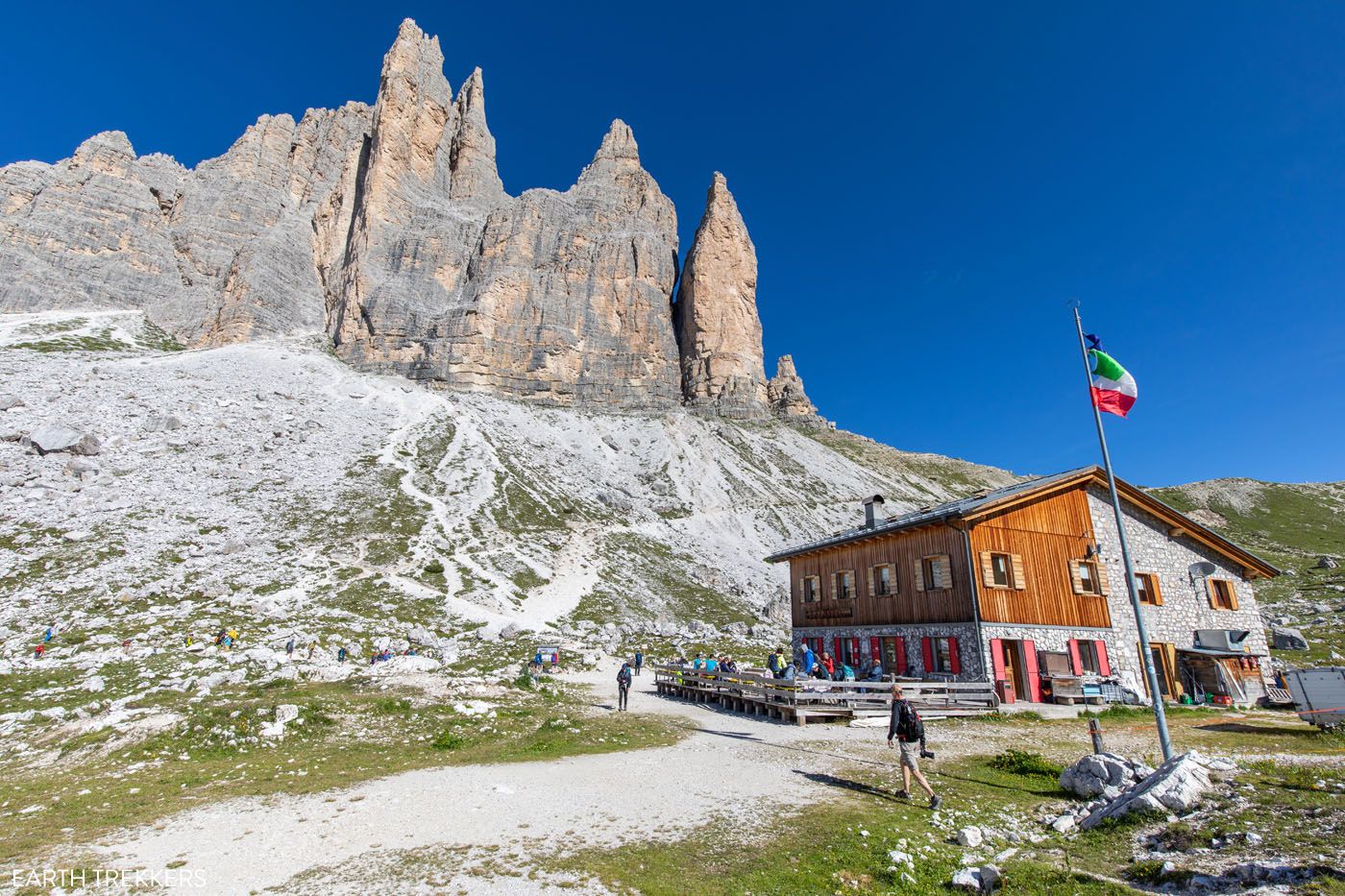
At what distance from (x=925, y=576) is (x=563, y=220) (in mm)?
120825

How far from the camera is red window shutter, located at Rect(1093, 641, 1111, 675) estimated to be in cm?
2575

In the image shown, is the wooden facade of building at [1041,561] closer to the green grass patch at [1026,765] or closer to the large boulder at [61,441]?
the green grass patch at [1026,765]

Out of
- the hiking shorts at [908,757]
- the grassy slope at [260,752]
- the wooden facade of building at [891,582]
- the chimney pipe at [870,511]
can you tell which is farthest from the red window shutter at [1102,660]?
the hiking shorts at [908,757]

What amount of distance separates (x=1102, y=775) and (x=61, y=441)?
A: 73711 mm

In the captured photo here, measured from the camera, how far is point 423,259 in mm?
122625

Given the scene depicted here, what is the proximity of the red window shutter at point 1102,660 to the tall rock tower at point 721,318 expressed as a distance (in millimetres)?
91113

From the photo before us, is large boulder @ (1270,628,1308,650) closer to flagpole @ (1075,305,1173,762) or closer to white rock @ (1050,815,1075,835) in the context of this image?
flagpole @ (1075,305,1173,762)

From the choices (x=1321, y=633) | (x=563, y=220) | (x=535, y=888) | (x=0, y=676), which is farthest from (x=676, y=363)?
(x=535, y=888)

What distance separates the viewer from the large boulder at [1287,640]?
124 feet

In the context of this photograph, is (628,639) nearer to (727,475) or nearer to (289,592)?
(289,592)

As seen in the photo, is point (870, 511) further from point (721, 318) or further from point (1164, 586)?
point (721, 318)

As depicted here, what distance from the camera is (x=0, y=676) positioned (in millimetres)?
25000

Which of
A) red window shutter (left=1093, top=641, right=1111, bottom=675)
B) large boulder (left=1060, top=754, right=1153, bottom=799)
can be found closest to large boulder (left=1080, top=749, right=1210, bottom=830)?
large boulder (left=1060, top=754, right=1153, bottom=799)

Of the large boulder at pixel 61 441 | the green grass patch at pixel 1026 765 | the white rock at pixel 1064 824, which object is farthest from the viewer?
the large boulder at pixel 61 441
